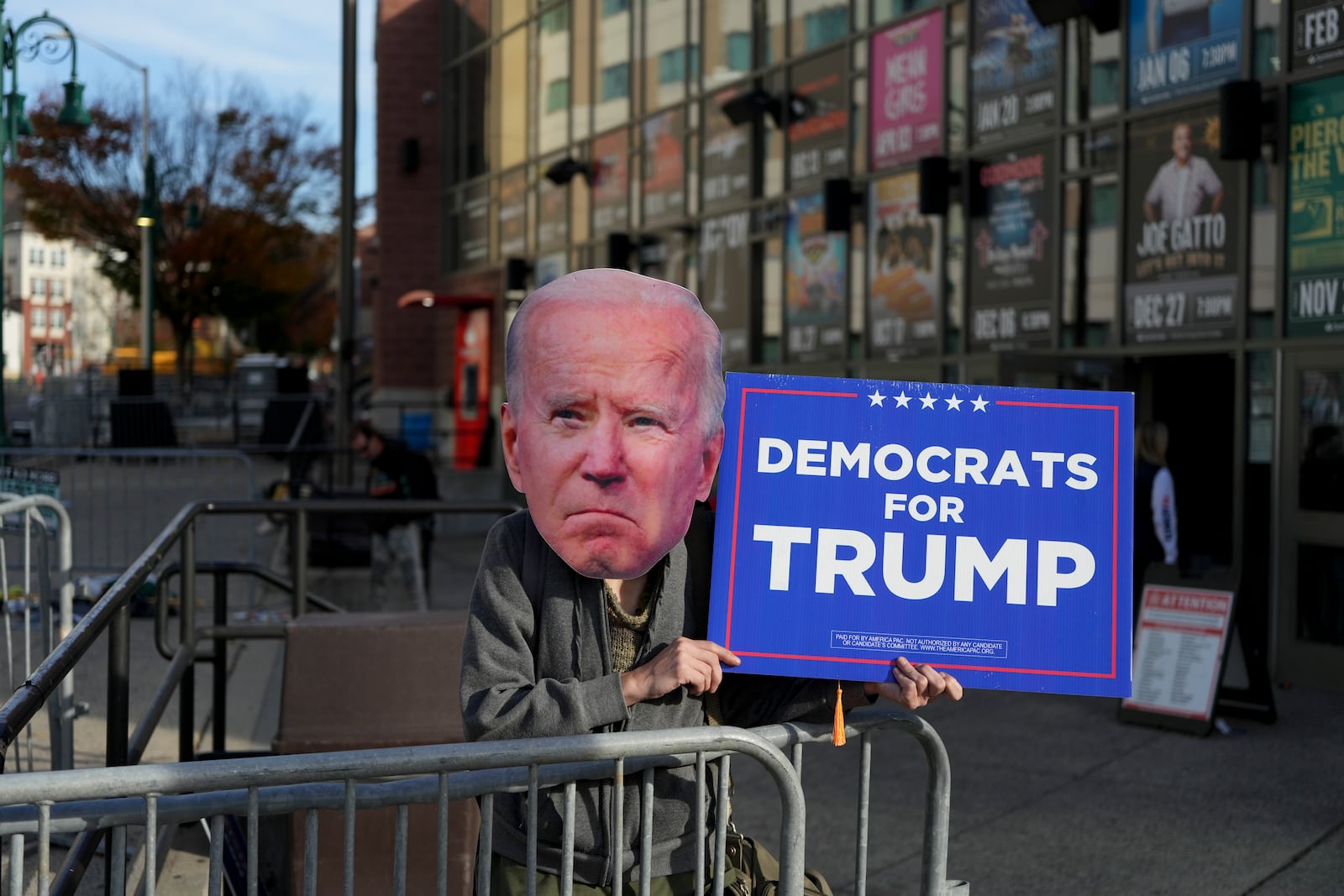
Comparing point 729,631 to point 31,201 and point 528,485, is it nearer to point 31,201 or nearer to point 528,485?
point 528,485

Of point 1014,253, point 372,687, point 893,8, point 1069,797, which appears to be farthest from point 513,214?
point 372,687

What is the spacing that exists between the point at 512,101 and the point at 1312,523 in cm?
1585

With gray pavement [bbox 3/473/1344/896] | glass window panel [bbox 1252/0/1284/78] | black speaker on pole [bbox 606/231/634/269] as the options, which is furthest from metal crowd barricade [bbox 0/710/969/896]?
black speaker on pole [bbox 606/231/634/269]

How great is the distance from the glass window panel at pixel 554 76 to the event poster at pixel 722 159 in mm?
4529

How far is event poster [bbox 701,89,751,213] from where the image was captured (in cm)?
1552

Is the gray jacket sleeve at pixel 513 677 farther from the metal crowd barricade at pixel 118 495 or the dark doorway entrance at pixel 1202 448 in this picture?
the dark doorway entrance at pixel 1202 448

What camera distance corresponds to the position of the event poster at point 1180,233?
9.78 m

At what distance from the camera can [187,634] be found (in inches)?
231

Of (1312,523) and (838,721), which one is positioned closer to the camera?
(838,721)

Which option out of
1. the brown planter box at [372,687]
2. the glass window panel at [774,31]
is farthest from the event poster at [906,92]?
the brown planter box at [372,687]

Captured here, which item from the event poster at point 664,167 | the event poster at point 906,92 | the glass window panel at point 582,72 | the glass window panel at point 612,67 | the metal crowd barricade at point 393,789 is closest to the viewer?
the metal crowd barricade at point 393,789

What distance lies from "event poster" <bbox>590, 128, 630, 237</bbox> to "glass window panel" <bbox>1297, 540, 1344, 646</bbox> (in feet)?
35.2

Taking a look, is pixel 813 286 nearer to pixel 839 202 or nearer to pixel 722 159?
pixel 839 202

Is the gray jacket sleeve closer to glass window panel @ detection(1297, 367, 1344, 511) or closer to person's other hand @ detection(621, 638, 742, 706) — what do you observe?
person's other hand @ detection(621, 638, 742, 706)
